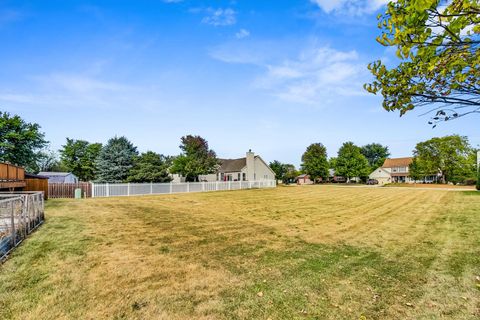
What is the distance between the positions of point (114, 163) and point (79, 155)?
30680mm

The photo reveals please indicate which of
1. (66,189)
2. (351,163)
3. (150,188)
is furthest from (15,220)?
Result: (351,163)

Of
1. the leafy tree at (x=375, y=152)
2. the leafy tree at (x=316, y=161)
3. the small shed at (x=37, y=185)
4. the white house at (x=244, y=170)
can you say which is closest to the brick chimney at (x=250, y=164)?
the white house at (x=244, y=170)

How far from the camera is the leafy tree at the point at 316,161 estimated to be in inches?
2418

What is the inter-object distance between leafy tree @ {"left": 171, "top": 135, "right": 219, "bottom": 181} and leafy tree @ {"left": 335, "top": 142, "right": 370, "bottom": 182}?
3859 centimetres

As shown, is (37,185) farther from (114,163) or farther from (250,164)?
(250,164)

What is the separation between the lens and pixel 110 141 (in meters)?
31.0

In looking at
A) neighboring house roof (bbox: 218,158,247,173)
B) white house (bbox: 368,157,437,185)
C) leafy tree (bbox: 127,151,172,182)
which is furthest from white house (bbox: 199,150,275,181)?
white house (bbox: 368,157,437,185)

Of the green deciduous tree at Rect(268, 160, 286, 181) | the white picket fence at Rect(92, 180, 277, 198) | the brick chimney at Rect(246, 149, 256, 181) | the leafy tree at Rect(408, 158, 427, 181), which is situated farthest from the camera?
the green deciduous tree at Rect(268, 160, 286, 181)

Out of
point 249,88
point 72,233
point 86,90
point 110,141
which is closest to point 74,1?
point 86,90

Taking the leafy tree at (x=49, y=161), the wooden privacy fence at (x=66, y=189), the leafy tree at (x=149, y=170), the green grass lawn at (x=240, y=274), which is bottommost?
the green grass lawn at (x=240, y=274)

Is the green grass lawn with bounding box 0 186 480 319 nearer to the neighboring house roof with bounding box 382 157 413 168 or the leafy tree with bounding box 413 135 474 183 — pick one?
the leafy tree with bounding box 413 135 474 183

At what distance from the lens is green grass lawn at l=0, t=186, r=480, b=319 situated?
3342 millimetres

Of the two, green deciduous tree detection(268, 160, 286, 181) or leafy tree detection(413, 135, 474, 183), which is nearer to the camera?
leafy tree detection(413, 135, 474, 183)

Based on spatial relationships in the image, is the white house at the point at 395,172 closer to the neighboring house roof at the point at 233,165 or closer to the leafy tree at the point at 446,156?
the leafy tree at the point at 446,156
